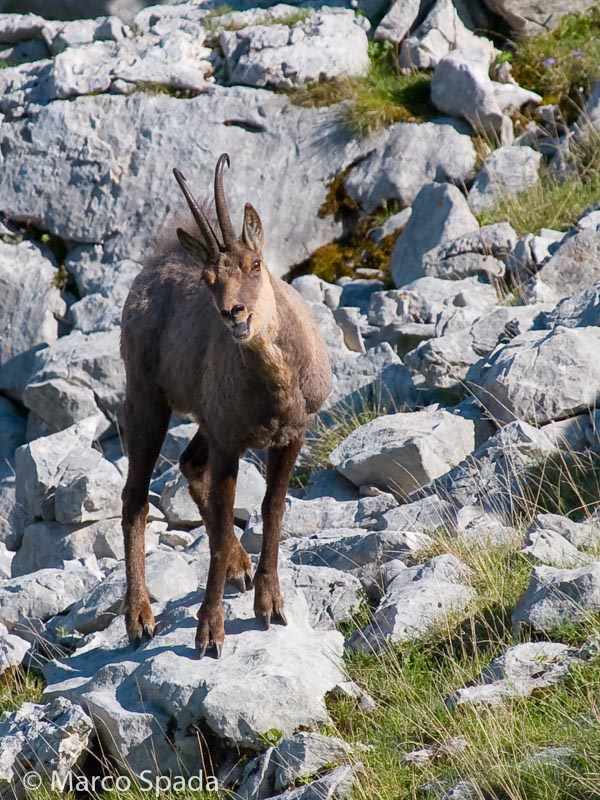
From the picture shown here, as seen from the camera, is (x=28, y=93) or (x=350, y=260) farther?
(x=28, y=93)

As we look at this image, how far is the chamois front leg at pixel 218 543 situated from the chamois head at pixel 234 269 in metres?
0.93

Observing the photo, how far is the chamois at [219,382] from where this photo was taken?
20.0 feet

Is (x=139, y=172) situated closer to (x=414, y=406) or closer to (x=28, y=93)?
(x=28, y=93)

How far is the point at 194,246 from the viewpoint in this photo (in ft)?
20.0

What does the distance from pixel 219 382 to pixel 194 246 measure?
3.01 feet

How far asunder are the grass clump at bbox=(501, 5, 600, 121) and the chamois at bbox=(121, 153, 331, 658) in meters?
8.17

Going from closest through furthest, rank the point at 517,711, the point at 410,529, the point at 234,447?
1. the point at 517,711
2. the point at 234,447
3. the point at 410,529

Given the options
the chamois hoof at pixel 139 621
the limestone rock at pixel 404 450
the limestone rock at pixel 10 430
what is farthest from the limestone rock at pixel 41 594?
the limestone rock at pixel 10 430

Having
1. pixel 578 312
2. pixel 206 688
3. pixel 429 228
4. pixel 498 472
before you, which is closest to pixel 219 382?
pixel 206 688

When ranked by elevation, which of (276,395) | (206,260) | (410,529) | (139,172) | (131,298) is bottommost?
(139,172)

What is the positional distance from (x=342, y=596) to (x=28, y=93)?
424 inches

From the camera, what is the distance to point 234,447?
6.60m

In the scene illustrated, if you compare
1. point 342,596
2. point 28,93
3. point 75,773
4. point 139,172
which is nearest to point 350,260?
point 139,172

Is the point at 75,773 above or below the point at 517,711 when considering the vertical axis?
below
